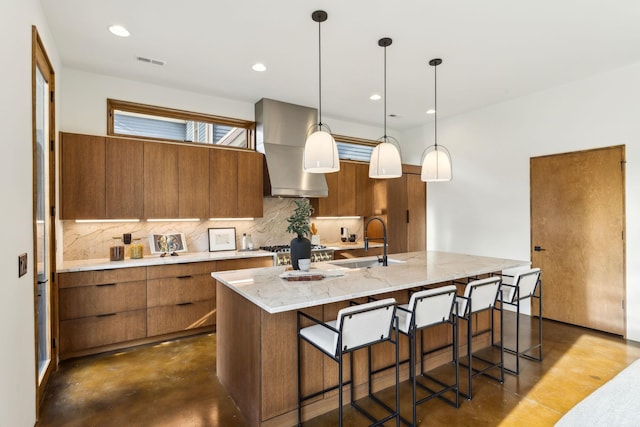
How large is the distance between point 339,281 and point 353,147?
13.0 feet

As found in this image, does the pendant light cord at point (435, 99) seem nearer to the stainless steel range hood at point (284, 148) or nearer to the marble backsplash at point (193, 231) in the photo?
the stainless steel range hood at point (284, 148)

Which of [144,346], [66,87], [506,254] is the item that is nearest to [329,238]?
[506,254]

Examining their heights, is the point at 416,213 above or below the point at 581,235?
above

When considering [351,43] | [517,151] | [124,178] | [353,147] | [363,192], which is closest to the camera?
[351,43]

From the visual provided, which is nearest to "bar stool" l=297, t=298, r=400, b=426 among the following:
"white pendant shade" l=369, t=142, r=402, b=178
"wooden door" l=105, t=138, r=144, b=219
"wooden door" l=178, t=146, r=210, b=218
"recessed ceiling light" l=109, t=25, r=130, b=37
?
"white pendant shade" l=369, t=142, r=402, b=178

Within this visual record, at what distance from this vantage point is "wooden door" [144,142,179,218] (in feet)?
12.7

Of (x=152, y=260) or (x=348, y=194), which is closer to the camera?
(x=152, y=260)

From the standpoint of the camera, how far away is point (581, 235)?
13.3 feet

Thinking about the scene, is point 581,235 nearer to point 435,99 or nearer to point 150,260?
point 435,99

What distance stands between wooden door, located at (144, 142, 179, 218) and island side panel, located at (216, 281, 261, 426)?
172cm

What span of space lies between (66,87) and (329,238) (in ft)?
13.3

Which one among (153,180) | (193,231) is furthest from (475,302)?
(153,180)

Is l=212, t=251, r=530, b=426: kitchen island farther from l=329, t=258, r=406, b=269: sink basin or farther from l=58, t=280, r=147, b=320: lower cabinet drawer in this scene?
l=58, t=280, r=147, b=320: lower cabinet drawer

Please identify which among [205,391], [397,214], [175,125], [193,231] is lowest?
[205,391]
